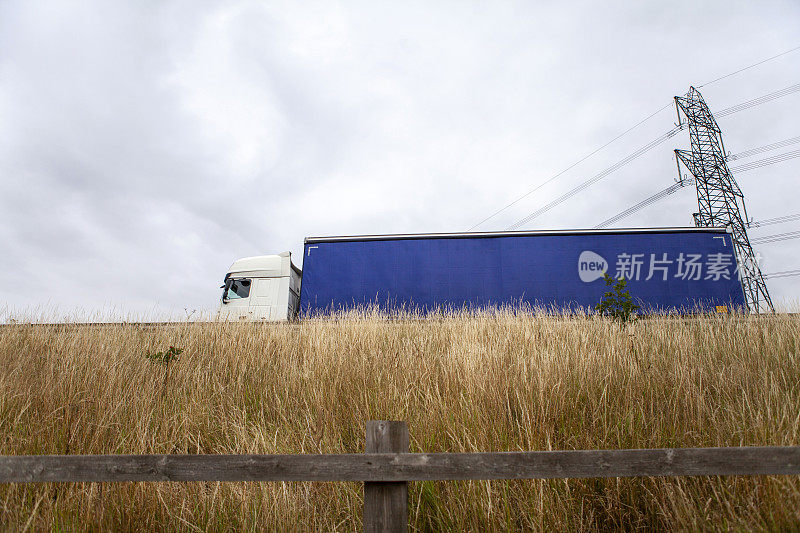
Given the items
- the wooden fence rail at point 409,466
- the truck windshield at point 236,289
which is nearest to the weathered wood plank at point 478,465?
the wooden fence rail at point 409,466

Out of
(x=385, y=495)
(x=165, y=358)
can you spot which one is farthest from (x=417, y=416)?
(x=165, y=358)

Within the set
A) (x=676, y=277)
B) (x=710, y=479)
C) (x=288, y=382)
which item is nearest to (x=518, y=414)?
(x=710, y=479)

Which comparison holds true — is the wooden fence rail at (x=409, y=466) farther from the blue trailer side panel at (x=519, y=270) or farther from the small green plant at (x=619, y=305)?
the blue trailer side panel at (x=519, y=270)

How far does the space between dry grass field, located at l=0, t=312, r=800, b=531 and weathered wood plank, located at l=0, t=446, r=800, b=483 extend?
0.77 meters

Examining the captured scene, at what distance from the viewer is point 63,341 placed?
6.95m

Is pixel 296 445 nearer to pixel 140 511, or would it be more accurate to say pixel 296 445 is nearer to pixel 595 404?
pixel 140 511

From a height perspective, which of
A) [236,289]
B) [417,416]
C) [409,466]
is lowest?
[409,466]

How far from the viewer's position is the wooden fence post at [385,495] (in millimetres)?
1960

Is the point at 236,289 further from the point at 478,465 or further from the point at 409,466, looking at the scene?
the point at 478,465

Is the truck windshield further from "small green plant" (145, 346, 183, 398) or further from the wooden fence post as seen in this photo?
the wooden fence post

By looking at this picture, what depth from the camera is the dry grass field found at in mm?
2916

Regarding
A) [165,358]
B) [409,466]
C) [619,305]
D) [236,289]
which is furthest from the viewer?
[236,289]

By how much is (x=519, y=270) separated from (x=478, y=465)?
13302 millimetres

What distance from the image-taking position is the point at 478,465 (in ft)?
6.36
